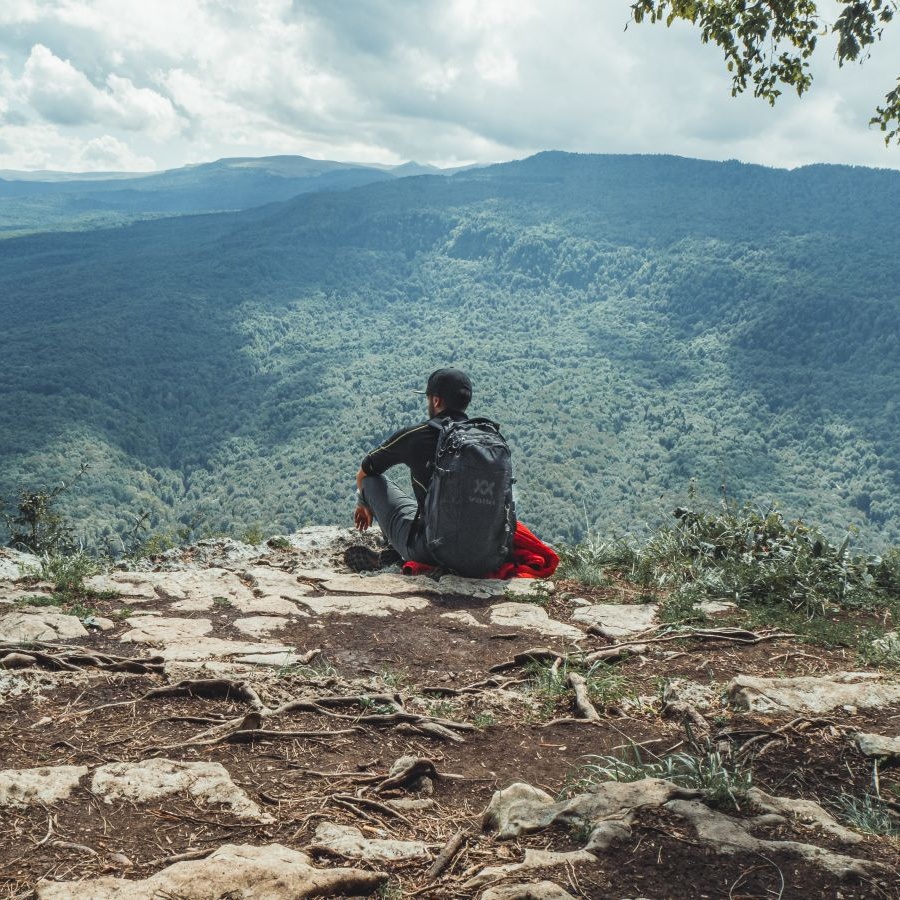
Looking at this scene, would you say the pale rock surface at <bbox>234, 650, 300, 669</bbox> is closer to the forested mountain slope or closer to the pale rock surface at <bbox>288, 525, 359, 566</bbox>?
the pale rock surface at <bbox>288, 525, 359, 566</bbox>

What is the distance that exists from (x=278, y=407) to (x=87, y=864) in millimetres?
128217

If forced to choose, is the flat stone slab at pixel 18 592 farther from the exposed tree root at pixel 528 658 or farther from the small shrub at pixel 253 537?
the exposed tree root at pixel 528 658

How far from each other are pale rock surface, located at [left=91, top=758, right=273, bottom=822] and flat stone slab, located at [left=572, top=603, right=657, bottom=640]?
105 inches

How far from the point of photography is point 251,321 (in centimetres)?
17100

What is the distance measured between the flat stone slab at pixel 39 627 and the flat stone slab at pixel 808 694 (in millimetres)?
3446

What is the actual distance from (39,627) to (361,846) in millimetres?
2822

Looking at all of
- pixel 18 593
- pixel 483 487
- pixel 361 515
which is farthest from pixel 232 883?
pixel 361 515

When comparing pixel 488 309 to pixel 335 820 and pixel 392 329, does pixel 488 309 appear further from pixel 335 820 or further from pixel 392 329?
pixel 335 820

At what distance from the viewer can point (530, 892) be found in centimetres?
187

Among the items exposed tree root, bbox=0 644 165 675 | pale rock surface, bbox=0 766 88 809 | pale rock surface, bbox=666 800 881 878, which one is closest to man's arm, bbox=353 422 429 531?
exposed tree root, bbox=0 644 165 675

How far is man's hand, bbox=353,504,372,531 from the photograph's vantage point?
6.63 metres

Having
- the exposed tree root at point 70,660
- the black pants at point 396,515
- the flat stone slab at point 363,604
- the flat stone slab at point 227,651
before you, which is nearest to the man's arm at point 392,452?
the black pants at point 396,515

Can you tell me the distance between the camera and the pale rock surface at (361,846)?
2176 millimetres

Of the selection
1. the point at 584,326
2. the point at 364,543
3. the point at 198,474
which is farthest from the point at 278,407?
the point at 364,543
